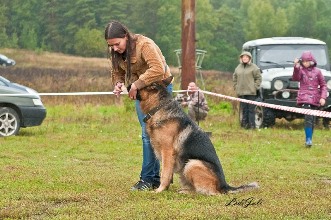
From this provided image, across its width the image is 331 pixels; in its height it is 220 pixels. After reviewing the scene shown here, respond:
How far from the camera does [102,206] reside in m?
6.76

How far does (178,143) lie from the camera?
7.51m

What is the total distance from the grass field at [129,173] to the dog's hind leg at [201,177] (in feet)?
0.37

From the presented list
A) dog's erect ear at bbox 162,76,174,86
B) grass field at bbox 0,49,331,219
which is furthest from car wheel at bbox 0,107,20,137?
dog's erect ear at bbox 162,76,174,86

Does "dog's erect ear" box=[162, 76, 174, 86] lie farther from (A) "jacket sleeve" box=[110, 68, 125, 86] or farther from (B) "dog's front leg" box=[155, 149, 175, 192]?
(B) "dog's front leg" box=[155, 149, 175, 192]

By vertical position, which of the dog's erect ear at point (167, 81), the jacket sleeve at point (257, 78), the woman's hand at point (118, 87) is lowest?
the jacket sleeve at point (257, 78)

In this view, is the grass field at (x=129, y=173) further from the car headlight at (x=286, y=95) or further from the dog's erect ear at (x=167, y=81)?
the dog's erect ear at (x=167, y=81)

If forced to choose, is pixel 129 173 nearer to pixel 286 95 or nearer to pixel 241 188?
pixel 241 188

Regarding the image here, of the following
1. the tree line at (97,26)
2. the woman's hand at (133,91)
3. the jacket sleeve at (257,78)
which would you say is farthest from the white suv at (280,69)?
the tree line at (97,26)

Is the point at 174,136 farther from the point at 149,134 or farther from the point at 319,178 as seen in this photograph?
the point at 319,178

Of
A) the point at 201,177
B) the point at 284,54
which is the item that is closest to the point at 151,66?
the point at 201,177

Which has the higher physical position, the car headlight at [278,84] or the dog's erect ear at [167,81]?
the dog's erect ear at [167,81]

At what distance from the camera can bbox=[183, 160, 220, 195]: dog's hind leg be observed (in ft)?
24.2

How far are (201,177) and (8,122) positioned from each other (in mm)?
8361

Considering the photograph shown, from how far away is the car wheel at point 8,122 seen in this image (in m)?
15.0
